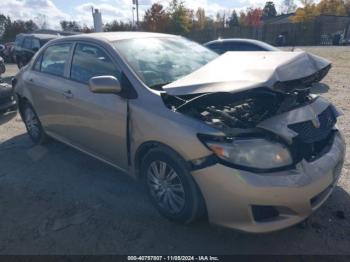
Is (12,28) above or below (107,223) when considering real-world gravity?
above

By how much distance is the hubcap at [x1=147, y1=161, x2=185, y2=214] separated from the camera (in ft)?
9.23

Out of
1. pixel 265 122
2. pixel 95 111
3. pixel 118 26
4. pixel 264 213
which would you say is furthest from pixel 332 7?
pixel 264 213

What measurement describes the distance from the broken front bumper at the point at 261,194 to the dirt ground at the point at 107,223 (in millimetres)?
354

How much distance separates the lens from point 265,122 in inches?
99.0

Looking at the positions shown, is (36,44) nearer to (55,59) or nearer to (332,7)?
(55,59)

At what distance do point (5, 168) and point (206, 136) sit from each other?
3.25m

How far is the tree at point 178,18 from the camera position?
45.2 m

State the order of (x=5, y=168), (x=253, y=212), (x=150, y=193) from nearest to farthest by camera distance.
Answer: (x=253, y=212) → (x=150, y=193) → (x=5, y=168)

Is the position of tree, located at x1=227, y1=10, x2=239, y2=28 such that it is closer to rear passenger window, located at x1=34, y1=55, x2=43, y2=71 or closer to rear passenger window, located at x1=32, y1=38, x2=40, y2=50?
rear passenger window, located at x1=32, y1=38, x2=40, y2=50

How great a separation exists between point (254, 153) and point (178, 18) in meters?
46.2

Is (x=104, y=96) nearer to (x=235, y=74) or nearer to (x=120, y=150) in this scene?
(x=120, y=150)

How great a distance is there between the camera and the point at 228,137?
8.06ft

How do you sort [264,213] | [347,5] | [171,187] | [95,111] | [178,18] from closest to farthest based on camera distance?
[264,213], [171,187], [95,111], [178,18], [347,5]

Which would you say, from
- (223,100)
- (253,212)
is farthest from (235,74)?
(253,212)
